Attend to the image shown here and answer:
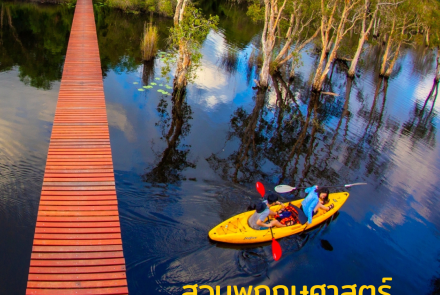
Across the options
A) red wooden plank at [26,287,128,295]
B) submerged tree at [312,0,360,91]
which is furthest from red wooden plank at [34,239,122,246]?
submerged tree at [312,0,360,91]

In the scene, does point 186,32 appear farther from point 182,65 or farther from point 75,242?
point 75,242

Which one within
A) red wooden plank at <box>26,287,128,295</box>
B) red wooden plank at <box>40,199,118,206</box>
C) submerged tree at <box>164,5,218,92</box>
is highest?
submerged tree at <box>164,5,218,92</box>

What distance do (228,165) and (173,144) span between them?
2187 mm

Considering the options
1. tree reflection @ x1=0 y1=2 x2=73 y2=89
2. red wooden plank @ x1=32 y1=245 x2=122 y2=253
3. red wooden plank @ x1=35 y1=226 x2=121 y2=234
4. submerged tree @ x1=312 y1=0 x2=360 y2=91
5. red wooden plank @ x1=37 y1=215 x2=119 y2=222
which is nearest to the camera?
red wooden plank @ x1=32 y1=245 x2=122 y2=253

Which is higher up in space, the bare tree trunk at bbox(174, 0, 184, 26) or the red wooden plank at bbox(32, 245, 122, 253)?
the bare tree trunk at bbox(174, 0, 184, 26)

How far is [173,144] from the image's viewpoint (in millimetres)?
11703

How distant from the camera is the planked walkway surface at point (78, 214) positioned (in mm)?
5430

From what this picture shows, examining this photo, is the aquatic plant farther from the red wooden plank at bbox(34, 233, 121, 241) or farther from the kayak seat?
the red wooden plank at bbox(34, 233, 121, 241)

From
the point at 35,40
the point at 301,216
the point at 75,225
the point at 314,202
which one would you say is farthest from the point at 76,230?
the point at 35,40

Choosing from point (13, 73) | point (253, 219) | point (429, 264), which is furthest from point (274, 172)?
point (13, 73)

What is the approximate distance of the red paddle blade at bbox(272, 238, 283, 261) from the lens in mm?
7191

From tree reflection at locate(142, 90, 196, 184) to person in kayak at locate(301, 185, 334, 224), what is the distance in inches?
139

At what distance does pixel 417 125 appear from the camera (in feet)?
55.3

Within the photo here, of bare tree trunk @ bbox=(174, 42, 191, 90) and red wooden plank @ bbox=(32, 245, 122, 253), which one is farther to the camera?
bare tree trunk @ bbox=(174, 42, 191, 90)
